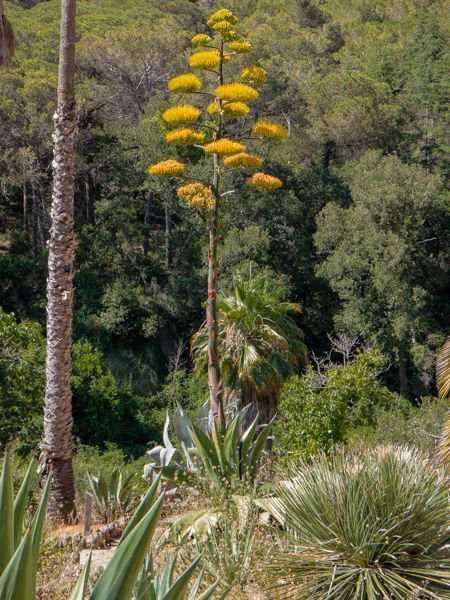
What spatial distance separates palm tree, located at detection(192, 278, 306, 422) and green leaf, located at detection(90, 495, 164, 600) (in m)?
11.2

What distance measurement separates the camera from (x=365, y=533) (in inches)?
201

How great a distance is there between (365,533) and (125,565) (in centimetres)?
266

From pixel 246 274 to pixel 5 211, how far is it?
991 centimetres

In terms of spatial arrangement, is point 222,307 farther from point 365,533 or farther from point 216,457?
point 365,533

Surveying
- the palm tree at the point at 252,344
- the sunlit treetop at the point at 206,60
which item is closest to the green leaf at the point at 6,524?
the sunlit treetop at the point at 206,60

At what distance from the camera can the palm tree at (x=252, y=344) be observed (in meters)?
14.1

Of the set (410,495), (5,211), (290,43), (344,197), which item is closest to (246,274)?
(344,197)

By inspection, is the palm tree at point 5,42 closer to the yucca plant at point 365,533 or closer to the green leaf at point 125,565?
the yucca plant at point 365,533

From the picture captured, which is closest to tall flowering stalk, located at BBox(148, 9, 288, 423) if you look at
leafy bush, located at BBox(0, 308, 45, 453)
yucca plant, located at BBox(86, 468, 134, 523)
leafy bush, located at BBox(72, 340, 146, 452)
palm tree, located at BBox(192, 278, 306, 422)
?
yucca plant, located at BBox(86, 468, 134, 523)

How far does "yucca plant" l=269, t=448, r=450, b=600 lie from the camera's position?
5051 mm

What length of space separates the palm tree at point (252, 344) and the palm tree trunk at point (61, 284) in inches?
255

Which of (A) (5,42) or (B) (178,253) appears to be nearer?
(A) (5,42)

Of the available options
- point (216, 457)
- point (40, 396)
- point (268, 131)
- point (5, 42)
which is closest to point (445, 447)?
point (216, 457)

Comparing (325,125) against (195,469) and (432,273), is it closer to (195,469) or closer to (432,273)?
(432,273)
